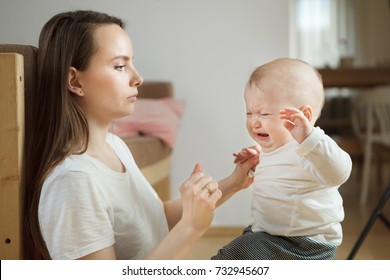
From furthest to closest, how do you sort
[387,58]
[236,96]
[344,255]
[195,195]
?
[387,58] < [344,255] < [236,96] < [195,195]

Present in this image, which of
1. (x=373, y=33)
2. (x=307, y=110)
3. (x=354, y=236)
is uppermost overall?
(x=307, y=110)

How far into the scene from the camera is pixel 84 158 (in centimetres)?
73

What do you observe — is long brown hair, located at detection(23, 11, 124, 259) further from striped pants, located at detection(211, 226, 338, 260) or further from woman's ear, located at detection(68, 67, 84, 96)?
striped pants, located at detection(211, 226, 338, 260)

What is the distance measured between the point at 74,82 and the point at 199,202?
219mm

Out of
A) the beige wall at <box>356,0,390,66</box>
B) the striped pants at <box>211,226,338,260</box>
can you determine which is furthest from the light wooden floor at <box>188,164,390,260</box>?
the beige wall at <box>356,0,390,66</box>

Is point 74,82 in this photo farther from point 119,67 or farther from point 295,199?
point 295,199

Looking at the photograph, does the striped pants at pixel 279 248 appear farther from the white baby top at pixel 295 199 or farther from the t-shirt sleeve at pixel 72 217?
the t-shirt sleeve at pixel 72 217

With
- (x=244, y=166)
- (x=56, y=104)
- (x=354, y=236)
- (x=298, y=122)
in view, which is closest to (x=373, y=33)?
(x=354, y=236)

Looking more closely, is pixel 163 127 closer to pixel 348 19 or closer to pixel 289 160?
pixel 289 160

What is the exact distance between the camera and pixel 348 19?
4527 millimetres

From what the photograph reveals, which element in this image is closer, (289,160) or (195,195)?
(195,195)

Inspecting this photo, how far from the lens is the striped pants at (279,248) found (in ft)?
2.72

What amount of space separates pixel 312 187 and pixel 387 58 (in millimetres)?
3773
